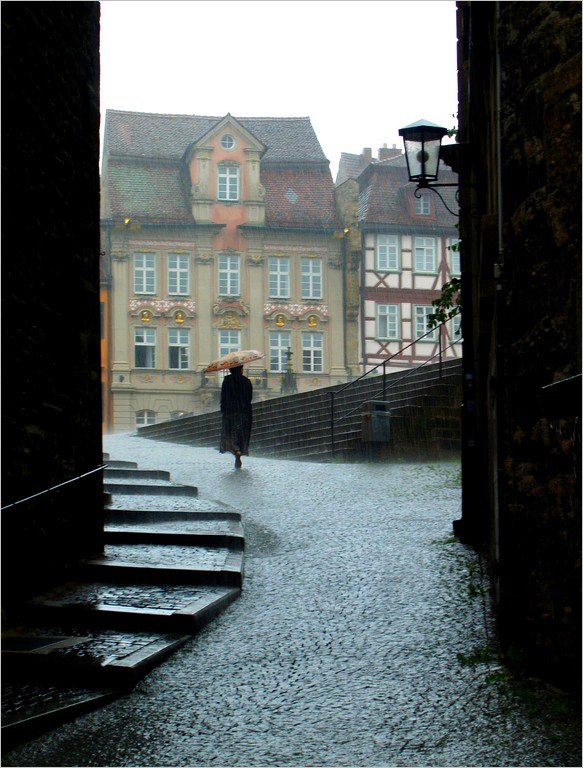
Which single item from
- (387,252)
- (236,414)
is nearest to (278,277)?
(387,252)

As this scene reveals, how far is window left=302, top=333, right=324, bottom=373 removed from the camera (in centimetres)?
5344

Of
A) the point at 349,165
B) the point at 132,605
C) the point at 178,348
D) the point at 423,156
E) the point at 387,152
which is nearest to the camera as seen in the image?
the point at 132,605

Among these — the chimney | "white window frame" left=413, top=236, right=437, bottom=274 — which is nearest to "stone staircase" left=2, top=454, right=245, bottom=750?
"white window frame" left=413, top=236, right=437, bottom=274

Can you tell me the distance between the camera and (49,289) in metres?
9.74

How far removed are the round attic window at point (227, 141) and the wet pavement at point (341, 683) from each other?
4272 cm

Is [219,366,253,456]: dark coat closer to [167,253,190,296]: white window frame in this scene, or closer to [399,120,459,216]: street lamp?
[399,120,459,216]: street lamp

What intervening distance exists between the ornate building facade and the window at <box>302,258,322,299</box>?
0.15 feet

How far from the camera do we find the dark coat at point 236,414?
824 inches

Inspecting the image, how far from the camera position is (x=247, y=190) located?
53.4 meters

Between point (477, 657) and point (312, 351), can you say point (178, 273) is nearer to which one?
point (312, 351)

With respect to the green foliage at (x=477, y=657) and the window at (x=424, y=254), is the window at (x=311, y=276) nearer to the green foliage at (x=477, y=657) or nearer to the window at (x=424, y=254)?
the window at (x=424, y=254)

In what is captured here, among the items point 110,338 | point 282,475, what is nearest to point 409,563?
point 282,475

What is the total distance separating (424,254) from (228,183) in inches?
366

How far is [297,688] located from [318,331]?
46433 mm
